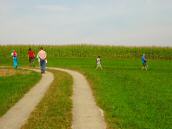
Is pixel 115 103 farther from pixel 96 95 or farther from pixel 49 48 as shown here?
pixel 49 48

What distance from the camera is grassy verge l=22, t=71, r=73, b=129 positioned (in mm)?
13812

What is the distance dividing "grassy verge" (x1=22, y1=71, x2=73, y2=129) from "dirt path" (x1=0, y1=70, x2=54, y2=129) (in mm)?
253

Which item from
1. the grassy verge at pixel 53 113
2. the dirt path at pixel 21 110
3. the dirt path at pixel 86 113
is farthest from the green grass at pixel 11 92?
the dirt path at pixel 86 113

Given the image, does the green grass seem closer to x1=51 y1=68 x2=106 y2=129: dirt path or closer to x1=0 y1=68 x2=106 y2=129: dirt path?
x1=0 y1=68 x2=106 y2=129: dirt path

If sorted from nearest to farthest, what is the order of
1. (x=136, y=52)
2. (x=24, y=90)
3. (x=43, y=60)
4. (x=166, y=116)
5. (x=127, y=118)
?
(x=127, y=118) → (x=166, y=116) → (x=24, y=90) → (x=43, y=60) → (x=136, y=52)

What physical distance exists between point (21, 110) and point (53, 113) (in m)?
1.59

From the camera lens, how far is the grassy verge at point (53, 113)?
13.8 meters

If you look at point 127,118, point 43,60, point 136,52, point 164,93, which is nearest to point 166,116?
point 127,118

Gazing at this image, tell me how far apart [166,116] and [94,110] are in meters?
2.44

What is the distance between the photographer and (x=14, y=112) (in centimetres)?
1652

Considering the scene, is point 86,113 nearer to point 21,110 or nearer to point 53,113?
point 53,113

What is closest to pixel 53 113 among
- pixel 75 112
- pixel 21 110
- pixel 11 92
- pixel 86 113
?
pixel 75 112

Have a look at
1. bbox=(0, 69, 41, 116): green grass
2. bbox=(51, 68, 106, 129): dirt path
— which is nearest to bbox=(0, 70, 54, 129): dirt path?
bbox=(0, 69, 41, 116): green grass

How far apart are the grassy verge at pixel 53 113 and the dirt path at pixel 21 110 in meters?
0.25
